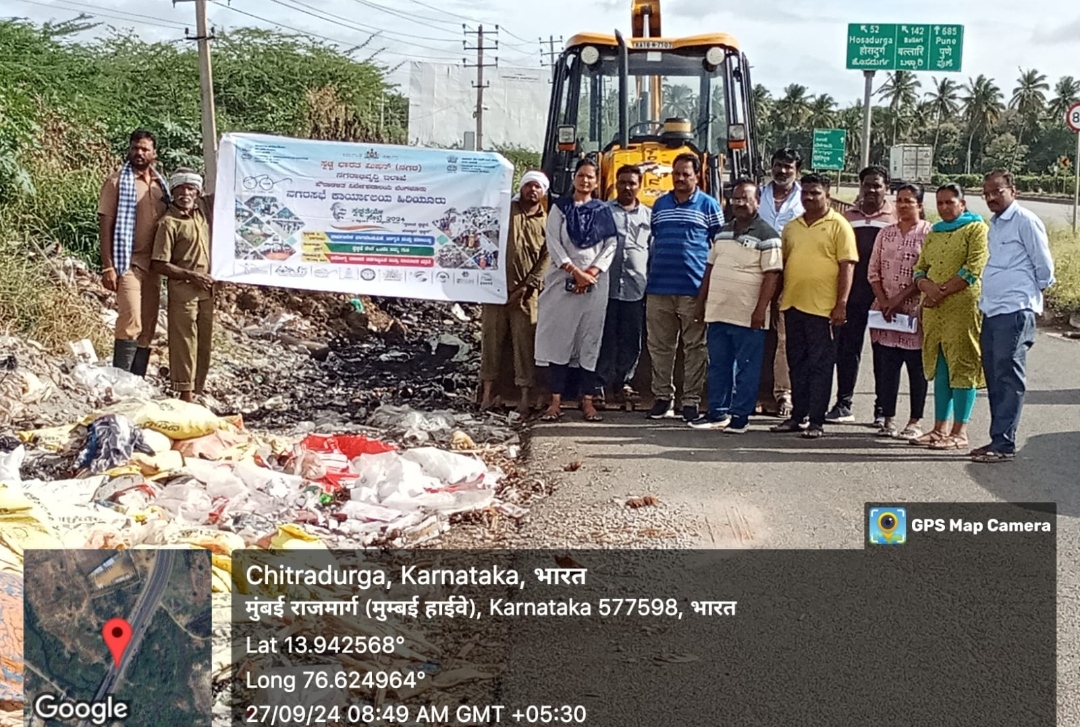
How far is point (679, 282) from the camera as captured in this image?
8617mm

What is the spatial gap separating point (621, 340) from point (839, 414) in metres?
1.82

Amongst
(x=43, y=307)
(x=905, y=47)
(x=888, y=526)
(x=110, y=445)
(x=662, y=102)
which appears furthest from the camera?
(x=905, y=47)

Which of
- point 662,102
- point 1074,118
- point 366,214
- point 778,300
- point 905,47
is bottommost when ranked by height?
point 778,300

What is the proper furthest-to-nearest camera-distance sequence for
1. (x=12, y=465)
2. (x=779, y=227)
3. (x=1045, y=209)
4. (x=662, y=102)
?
(x=1045, y=209) < (x=662, y=102) < (x=779, y=227) < (x=12, y=465)

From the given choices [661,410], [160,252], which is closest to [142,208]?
[160,252]

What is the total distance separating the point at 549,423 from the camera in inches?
344

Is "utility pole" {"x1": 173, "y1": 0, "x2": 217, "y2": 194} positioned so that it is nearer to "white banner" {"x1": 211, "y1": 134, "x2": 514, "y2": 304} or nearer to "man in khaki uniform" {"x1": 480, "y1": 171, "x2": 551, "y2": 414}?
"white banner" {"x1": 211, "y1": 134, "x2": 514, "y2": 304}

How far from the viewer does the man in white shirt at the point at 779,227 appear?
9.11m

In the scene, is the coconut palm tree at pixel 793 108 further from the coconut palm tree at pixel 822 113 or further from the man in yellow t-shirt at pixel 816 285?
the man in yellow t-shirt at pixel 816 285

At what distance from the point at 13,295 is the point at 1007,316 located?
8186 millimetres

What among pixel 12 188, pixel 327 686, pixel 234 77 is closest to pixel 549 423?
pixel 327 686

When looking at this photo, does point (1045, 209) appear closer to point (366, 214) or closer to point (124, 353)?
point (366, 214)

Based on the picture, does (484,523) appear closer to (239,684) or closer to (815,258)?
(239,684)

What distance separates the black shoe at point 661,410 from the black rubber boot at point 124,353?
13.6 ft
